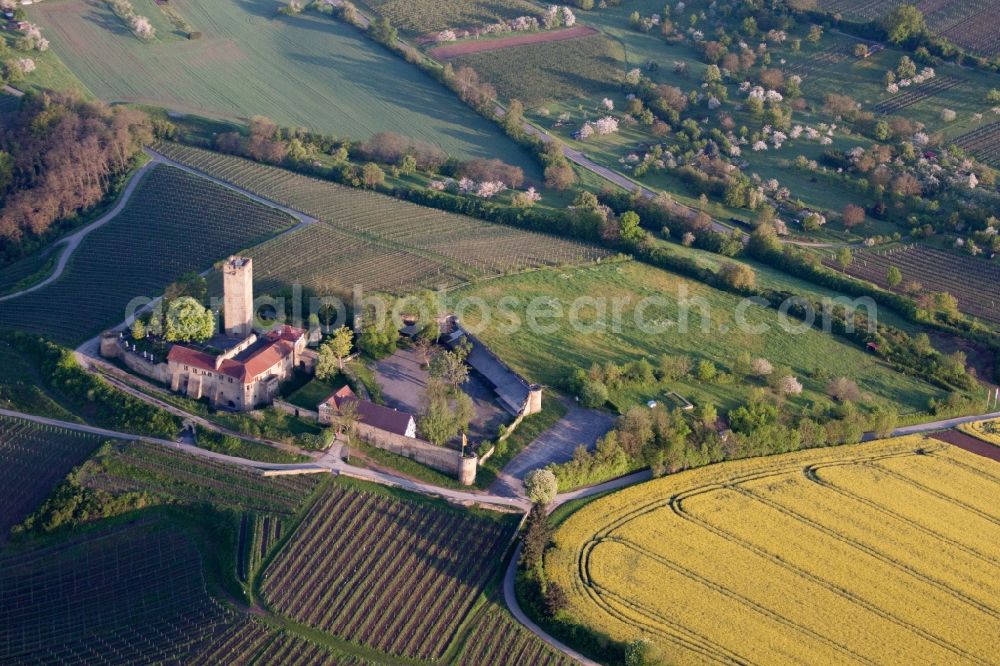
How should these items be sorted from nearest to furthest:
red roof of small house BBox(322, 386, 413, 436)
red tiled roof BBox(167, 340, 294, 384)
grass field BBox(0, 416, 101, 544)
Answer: grass field BBox(0, 416, 101, 544), red roof of small house BBox(322, 386, 413, 436), red tiled roof BBox(167, 340, 294, 384)

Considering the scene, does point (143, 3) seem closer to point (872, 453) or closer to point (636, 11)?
point (636, 11)

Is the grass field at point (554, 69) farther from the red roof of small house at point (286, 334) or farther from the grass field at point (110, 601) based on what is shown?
the grass field at point (110, 601)

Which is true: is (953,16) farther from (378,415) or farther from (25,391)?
(25,391)

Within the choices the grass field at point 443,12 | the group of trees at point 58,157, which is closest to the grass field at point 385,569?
the group of trees at point 58,157

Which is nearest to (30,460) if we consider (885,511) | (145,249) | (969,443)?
(145,249)

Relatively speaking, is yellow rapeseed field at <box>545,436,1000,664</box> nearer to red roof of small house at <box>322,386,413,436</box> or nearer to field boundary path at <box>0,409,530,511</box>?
field boundary path at <box>0,409,530,511</box>

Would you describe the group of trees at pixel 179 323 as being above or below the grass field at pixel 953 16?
below

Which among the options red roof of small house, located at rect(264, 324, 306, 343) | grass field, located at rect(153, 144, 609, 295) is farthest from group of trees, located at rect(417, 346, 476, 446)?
grass field, located at rect(153, 144, 609, 295)
